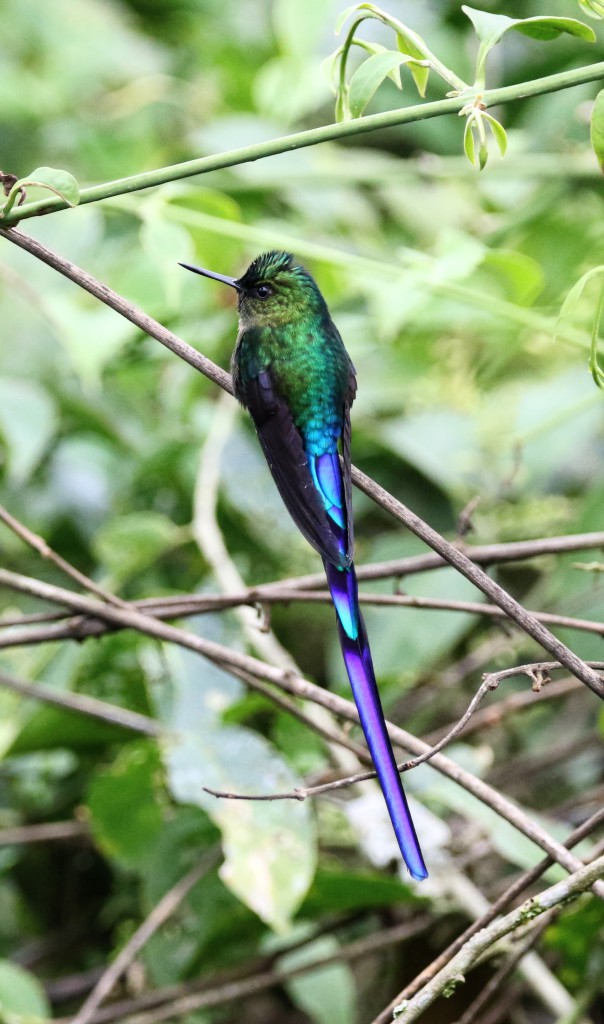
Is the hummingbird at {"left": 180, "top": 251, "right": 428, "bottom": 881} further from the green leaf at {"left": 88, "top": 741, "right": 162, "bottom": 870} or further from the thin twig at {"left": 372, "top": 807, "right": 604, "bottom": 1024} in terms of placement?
the green leaf at {"left": 88, "top": 741, "right": 162, "bottom": 870}

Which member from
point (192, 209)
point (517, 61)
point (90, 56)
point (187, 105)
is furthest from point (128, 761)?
point (90, 56)

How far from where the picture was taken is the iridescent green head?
154 centimetres

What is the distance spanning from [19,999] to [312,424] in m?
1.04

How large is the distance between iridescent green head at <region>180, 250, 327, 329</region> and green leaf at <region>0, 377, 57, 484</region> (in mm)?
697

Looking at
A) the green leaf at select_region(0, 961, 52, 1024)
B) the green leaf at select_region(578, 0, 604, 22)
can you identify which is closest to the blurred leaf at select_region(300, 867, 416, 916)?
the green leaf at select_region(0, 961, 52, 1024)

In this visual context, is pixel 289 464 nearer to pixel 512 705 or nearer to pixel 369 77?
pixel 369 77

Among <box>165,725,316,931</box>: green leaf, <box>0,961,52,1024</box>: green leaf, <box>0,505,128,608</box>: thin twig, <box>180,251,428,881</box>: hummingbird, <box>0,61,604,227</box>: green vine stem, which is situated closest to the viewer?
<box>0,61,604,227</box>: green vine stem

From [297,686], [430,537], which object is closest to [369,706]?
[430,537]

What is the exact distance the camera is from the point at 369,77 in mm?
1096

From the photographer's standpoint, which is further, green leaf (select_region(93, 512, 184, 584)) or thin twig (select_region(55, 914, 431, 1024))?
green leaf (select_region(93, 512, 184, 584))

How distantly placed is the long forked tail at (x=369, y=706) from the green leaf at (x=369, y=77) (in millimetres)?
439

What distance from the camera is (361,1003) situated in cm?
235

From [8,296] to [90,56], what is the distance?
1.42 metres

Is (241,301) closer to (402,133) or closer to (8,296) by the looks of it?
(8,296)
